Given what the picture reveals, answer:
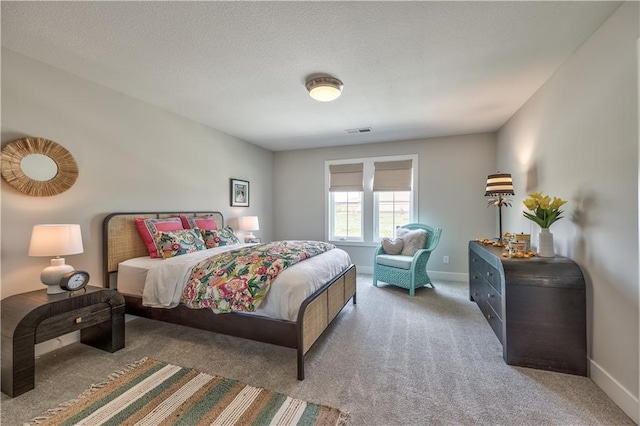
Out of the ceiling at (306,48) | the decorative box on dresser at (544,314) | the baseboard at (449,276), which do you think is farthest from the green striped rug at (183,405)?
the baseboard at (449,276)

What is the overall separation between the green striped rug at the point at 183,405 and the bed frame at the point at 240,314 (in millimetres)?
330

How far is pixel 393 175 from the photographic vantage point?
4.88 meters

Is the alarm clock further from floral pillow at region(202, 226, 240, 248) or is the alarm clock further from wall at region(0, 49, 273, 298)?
floral pillow at region(202, 226, 240, 248)

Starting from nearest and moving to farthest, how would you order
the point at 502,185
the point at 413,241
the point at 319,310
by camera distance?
the point at 319,310 < the point at 502,185 < the point at 413,241

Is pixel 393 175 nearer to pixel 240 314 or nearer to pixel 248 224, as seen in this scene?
pixel 248 224

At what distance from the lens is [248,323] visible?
7.00 feet

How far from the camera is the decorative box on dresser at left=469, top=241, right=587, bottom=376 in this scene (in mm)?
1957

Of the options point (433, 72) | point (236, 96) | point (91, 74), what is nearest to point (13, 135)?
point (91, 74)

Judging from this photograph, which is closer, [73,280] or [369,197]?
[73,280]

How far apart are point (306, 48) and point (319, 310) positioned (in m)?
2.12

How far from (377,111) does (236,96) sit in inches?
68.2

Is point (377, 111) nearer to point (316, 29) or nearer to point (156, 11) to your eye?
point (316, 29)

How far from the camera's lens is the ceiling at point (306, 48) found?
1706 mm

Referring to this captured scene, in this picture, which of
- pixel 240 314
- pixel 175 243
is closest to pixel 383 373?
pixel 240 314
